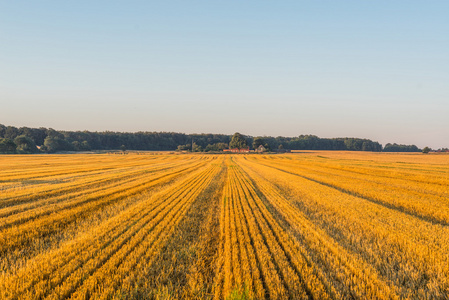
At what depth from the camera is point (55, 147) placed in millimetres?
104438

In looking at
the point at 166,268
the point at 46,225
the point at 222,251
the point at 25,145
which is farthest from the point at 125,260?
the point at 25,145

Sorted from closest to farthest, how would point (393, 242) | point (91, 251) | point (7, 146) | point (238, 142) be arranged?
1. point (91, 251)
2. point (393, 242)
3. point (7, 146)
4. point (238, 142)

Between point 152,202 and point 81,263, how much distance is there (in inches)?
248

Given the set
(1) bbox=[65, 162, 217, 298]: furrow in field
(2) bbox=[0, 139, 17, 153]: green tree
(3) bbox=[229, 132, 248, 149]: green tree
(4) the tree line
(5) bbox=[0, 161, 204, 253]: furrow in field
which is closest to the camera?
(1) bbox=[65, 162, 217, 298]: furrow in field

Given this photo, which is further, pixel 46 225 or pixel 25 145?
pixel 25 145

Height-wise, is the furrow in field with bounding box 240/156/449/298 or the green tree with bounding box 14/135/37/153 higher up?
the green tree with bounding box 14/135/37/153

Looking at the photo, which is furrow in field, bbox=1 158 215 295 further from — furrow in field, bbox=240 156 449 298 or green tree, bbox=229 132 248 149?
green tree, bbox=229 132 248 149

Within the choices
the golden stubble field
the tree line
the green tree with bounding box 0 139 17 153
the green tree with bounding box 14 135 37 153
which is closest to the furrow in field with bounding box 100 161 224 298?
the golden stubble field

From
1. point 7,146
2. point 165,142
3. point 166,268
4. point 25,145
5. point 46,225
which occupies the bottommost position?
point 46,225

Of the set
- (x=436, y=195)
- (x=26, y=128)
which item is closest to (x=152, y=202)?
(x=436, y=195)

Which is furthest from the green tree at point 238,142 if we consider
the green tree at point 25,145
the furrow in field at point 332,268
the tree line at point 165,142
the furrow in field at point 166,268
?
the furrow in field at point 166,268

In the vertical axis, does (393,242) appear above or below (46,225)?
above

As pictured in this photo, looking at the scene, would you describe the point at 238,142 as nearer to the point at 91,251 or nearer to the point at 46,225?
the point at 46,225

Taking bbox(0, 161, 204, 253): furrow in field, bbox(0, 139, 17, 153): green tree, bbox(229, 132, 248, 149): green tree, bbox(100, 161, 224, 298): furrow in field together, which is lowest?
bbox(0, 161, 204, 253): furrow in field
